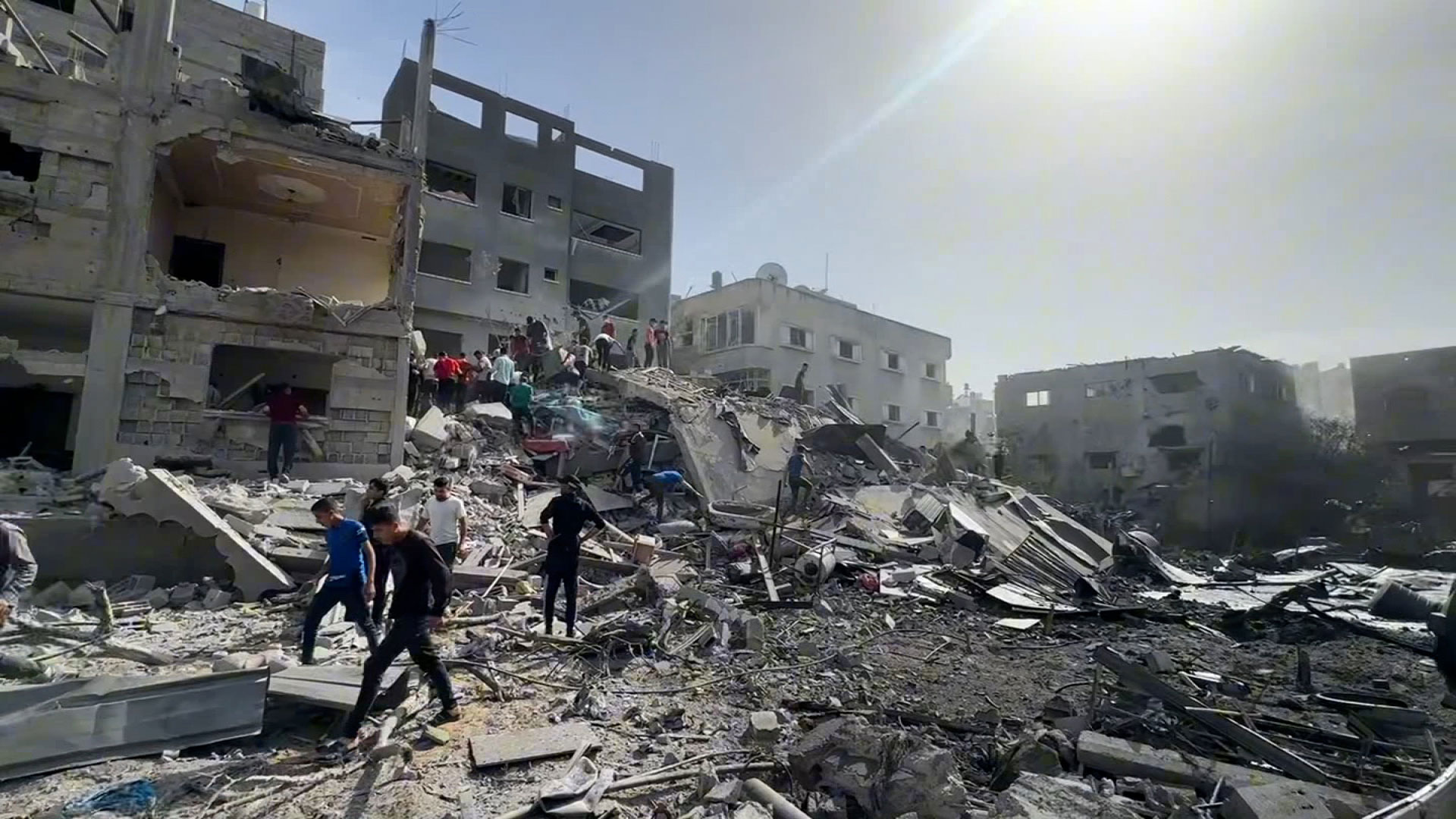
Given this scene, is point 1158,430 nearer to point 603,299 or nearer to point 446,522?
point 603,299

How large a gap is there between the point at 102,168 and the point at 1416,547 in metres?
36.5

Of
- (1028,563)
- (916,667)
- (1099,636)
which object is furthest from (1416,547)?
(916,667)

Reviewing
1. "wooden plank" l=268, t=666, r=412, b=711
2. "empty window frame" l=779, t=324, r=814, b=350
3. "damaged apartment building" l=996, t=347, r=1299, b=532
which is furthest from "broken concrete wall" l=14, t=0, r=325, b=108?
"damaged apartment building" l=996, t=347, r=1299, b=532

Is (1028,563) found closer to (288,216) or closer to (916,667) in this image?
(916,667)

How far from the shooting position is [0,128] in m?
10.2

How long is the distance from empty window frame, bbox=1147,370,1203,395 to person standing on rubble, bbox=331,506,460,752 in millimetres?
33277

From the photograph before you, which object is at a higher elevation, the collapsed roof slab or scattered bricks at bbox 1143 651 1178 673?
the collapsed roof slab

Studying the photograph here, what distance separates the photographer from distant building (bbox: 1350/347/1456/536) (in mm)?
27281

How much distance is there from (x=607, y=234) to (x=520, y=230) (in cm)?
492

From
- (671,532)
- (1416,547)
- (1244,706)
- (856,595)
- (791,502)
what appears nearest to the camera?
(1244,706)

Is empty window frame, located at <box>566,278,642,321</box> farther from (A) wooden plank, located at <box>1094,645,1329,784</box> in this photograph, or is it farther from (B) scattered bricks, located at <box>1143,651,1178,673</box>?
(A) wooden plank, located at <box>1094,645,1329,784</box>

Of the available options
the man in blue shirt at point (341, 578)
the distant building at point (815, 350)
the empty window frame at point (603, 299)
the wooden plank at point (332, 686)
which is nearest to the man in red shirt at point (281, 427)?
the man in blue shirt at point (341, 578)

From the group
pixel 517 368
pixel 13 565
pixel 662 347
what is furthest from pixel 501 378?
pixel 13 565

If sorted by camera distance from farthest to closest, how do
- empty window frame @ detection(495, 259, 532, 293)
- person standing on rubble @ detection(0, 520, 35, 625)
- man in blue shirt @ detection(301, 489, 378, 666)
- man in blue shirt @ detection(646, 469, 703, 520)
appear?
empty window frame @ detection(495, 259, 532, 293) → man in blue shirt @ detection(646, 469, 703, 520) → man in blue shirt @ detection(301, 489, 378, 666) → person standing on rubble @ detection(0, 520, 35, 625)
